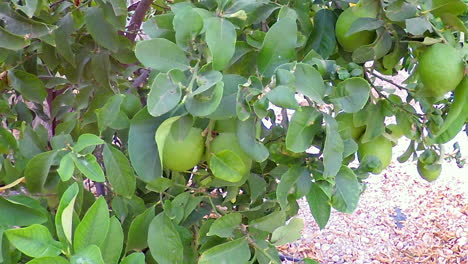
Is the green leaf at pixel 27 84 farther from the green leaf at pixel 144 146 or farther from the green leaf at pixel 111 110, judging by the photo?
the green leaf at pixel 144 146

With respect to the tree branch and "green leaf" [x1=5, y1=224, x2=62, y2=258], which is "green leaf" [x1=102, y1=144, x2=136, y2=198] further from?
the tree branch

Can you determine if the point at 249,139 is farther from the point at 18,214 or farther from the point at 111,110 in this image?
the point at 18,214

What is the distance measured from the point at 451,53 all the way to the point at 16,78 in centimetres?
78

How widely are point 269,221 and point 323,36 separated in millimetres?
306

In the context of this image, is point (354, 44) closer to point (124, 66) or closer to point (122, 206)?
point (122, 206)

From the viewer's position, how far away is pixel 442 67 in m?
0.68

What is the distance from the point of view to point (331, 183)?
0.67 metres

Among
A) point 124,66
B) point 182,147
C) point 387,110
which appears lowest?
point 124,66

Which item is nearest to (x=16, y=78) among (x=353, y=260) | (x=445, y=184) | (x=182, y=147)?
(x=182, y=147)

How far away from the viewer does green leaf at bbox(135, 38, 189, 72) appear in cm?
65

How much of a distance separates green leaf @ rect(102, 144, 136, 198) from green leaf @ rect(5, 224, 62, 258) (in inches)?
8.6

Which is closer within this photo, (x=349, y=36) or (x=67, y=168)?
(x=67, y=168)

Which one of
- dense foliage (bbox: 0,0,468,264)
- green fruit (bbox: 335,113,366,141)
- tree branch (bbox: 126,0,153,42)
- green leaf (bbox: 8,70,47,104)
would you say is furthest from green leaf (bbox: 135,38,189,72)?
tree branch (bbox: 126,0,153,42)

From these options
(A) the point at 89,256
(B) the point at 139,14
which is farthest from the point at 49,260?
(B) the point at 139,14
